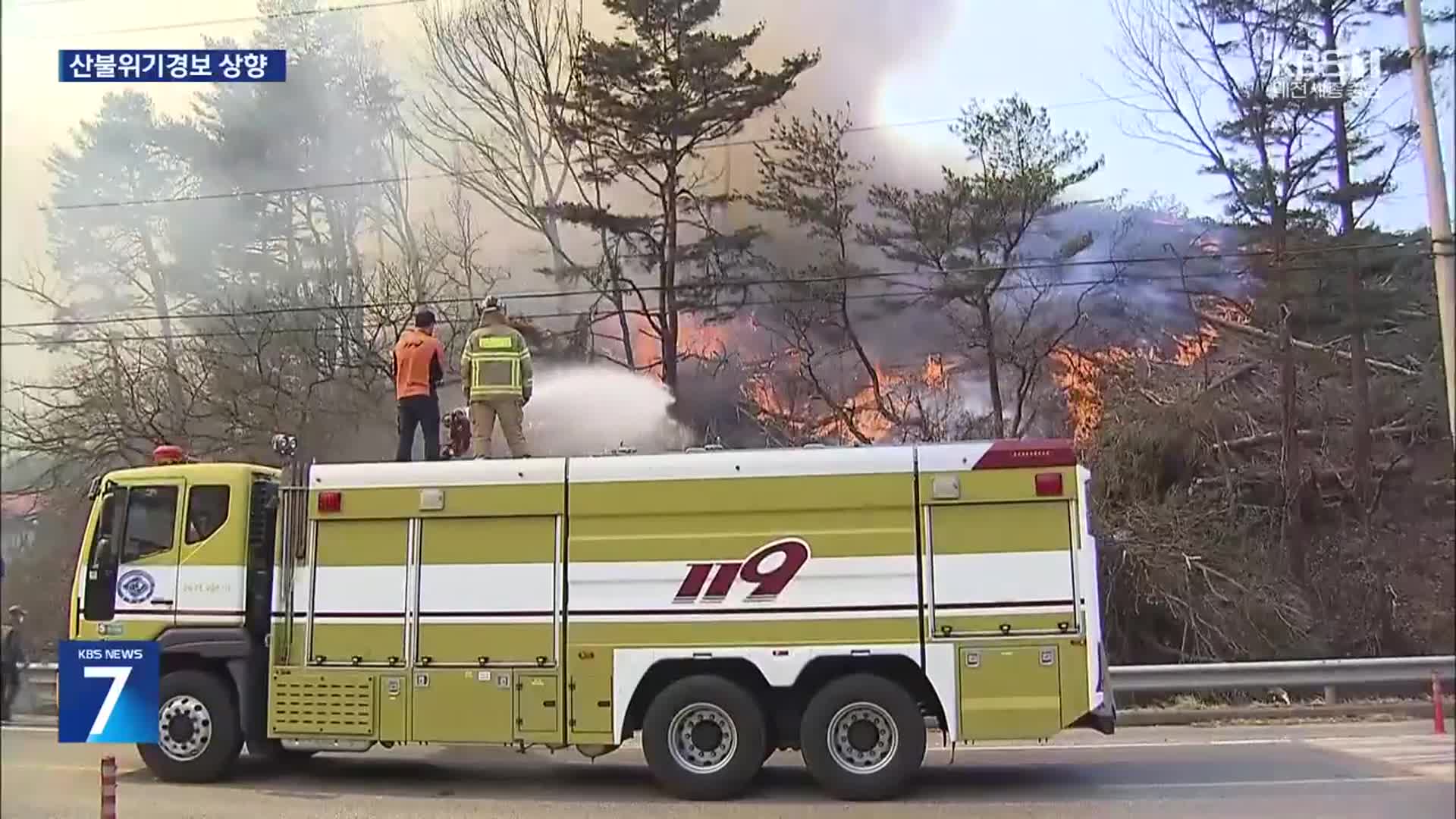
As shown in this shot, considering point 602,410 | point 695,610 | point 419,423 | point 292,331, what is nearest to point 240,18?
point 419,423

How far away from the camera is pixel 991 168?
1284 centimetres

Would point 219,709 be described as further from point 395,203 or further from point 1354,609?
point 1354,609

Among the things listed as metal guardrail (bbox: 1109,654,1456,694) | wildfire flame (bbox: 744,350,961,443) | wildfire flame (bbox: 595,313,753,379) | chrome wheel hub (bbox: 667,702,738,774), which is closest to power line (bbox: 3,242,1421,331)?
wildfire flame (bbox: 595,313,753,379)

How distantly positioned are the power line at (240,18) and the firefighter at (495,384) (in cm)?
277

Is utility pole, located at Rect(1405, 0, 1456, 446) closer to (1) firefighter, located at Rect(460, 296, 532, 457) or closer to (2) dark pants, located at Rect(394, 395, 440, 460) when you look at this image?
(1) firefighter, located at Rect(460, 296, 532, 457)

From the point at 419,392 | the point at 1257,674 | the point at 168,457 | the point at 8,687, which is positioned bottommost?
the point at 1257,674

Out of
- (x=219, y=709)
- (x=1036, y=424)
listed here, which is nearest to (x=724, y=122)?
(x=1036, y=424)

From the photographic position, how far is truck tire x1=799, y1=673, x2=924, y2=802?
641cm

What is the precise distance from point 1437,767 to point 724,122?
35.6ft

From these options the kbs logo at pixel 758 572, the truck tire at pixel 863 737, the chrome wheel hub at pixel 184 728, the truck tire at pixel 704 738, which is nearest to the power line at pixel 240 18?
the chrome wheel hub at pixel 184 728

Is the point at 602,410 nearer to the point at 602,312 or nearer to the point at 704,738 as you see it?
the point at 602,312

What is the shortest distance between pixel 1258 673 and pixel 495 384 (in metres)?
6.35

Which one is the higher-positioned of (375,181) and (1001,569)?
(375,181)

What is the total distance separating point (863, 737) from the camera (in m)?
6.49
